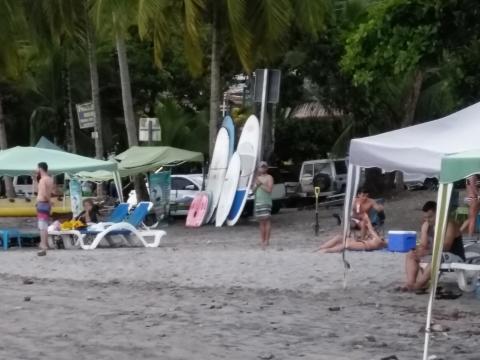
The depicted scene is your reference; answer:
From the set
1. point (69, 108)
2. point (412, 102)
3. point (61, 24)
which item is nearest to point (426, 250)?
point (61, 24)

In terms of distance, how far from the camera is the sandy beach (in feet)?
32.8

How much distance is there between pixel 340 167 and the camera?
37.8 m

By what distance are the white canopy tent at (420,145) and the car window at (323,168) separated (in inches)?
948

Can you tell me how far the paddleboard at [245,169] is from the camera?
89.6 ft

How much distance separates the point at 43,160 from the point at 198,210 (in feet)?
23.1

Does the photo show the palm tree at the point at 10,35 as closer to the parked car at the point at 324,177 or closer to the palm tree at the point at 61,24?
the palm tree at the point at 61,24

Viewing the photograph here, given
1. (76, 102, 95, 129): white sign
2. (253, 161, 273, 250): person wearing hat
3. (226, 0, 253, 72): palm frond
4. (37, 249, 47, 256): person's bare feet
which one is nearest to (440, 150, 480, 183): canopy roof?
(253, 161, 273, 250): person wearing hat

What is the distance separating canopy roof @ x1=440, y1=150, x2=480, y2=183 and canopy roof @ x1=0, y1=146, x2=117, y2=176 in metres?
13.2

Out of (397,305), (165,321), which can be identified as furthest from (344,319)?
(165,321)

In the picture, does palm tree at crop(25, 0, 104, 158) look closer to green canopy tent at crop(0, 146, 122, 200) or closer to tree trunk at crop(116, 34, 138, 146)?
tree trunk at crop(116, 34, 138, 146)

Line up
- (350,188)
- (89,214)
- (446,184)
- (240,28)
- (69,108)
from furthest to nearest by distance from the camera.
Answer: (69,108)
(240,28)
(89,214)
(350,188)
(446,184)

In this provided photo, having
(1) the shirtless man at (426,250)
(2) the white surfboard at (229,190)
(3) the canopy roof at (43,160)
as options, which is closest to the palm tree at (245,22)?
(2) the white surfboard at (229,190)

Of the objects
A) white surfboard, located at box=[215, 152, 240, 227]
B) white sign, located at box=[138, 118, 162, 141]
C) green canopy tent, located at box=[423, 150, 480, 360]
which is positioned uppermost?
green canopy tent, located at box=[423, 150, 480, 360]

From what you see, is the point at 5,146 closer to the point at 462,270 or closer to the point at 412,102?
the point at 412,102
